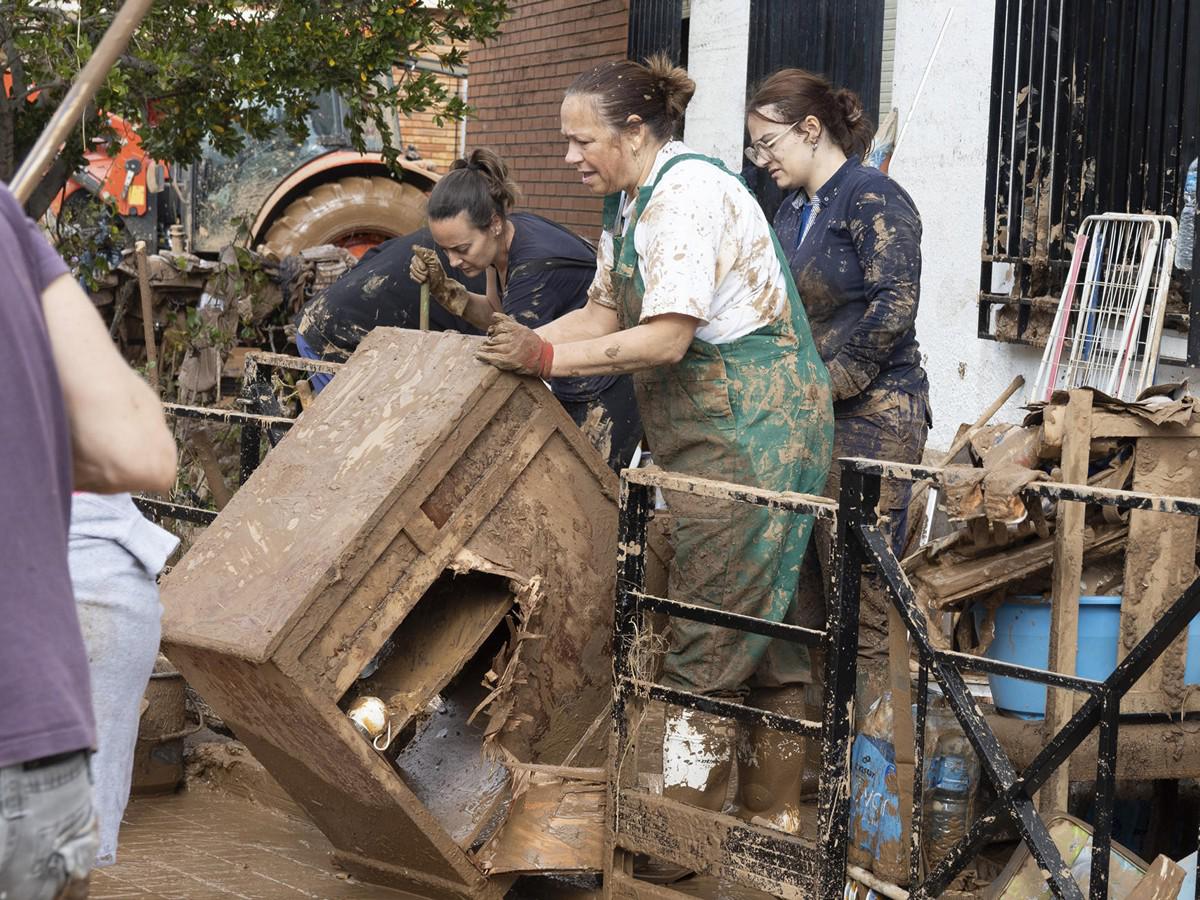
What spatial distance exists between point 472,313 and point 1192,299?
111 inches

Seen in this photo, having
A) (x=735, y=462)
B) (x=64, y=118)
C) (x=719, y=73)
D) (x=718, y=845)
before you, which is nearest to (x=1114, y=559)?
(x=735, y=462)

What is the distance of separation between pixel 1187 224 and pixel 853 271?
220cm

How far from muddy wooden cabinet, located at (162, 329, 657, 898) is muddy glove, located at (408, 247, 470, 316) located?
0.81 meters

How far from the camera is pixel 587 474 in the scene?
377cm

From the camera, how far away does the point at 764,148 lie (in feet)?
14.8

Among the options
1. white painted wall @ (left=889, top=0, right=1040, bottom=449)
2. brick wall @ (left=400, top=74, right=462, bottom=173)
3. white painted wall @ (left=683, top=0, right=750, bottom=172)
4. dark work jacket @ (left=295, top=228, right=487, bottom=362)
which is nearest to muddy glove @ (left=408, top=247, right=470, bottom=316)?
dark work jacket @ (left=295, top=228, right=487, bottom=362)

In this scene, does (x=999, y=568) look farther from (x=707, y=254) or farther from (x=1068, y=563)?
(x=707, y=254)

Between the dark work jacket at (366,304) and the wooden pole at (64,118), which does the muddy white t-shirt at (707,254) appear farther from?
the dark work jacket at (366,304)

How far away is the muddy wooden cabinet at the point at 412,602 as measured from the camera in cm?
330

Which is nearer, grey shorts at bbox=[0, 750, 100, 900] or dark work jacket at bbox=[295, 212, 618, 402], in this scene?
grey shorts at bbox=[0, 750, 100, 900]

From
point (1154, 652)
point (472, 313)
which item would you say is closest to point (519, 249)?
point (472, 313)

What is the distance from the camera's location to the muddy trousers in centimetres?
402

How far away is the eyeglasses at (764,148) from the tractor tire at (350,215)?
6.75 metres

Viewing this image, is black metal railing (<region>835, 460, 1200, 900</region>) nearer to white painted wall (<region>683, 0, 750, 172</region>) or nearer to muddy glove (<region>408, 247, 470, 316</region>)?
muddy glove (<region>408, 247, 470, 316</region>)
